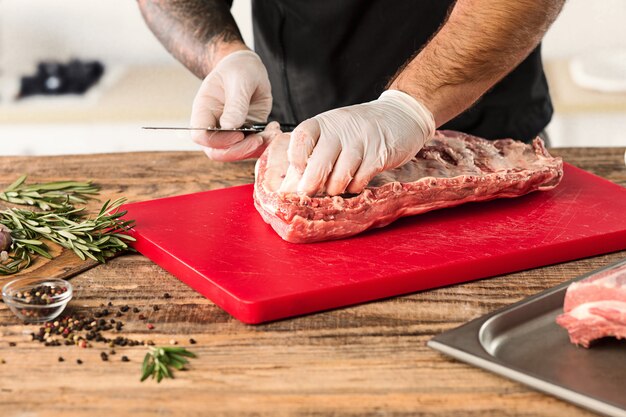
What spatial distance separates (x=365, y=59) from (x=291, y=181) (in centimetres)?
115

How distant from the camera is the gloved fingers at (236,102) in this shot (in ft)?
→ 9.52

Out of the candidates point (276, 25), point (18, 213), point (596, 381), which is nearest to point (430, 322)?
point (596, 381)

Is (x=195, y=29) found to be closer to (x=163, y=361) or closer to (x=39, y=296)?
(x=39, y=296)

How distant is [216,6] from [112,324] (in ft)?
6.33

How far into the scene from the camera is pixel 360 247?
238 cm

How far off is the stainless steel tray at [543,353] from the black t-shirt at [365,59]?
1.57 meters

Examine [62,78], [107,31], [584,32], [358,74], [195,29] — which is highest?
[195,29]

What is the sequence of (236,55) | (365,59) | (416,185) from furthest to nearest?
1. (365,59)
2. (236,55)
3. (416,185)

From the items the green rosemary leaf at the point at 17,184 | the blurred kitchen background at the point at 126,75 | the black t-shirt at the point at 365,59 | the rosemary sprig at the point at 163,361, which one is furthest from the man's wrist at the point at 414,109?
the blurred kitchen background at the point at 126,75

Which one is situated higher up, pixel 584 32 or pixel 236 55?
pixel 236 55

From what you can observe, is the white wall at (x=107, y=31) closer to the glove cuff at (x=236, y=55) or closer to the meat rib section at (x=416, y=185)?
the glove cuff at (x=236, y=55)

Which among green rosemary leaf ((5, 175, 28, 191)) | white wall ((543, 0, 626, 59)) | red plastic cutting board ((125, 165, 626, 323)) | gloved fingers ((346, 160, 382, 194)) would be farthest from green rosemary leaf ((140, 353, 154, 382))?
white wall ((543, 0, 626, 59))

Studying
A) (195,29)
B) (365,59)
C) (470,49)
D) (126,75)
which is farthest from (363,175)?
(126,75)

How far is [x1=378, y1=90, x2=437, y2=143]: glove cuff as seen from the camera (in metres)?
2.56
